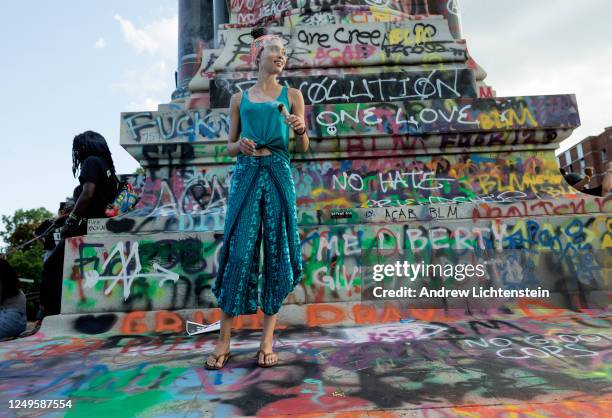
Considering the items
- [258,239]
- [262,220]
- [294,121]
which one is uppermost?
[294,121]

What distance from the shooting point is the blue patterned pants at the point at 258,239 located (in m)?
2.59

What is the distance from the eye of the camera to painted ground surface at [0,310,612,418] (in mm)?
1950

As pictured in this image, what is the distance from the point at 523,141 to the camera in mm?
4633

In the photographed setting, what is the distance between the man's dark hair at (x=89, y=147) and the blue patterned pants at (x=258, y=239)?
9.03 ft

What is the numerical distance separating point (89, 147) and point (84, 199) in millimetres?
720

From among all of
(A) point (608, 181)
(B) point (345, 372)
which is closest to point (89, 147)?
(B) point (345, 372)

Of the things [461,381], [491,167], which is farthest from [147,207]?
[491,167]

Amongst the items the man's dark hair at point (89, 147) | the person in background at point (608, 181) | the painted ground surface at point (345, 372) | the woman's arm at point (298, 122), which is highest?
the man's dark hair at point (89, 147)

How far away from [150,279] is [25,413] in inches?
71.2

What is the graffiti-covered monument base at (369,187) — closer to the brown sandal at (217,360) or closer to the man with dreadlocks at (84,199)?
the man with dreadlocks at (84,199)

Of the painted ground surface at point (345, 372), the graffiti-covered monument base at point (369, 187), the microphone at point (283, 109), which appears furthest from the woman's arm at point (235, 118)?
the painted ground surface at point (345, 372)

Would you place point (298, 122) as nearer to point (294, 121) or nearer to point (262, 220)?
point (294, 121)

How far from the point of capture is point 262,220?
2.69 m

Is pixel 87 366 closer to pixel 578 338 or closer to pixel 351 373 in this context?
pixel 351 373
